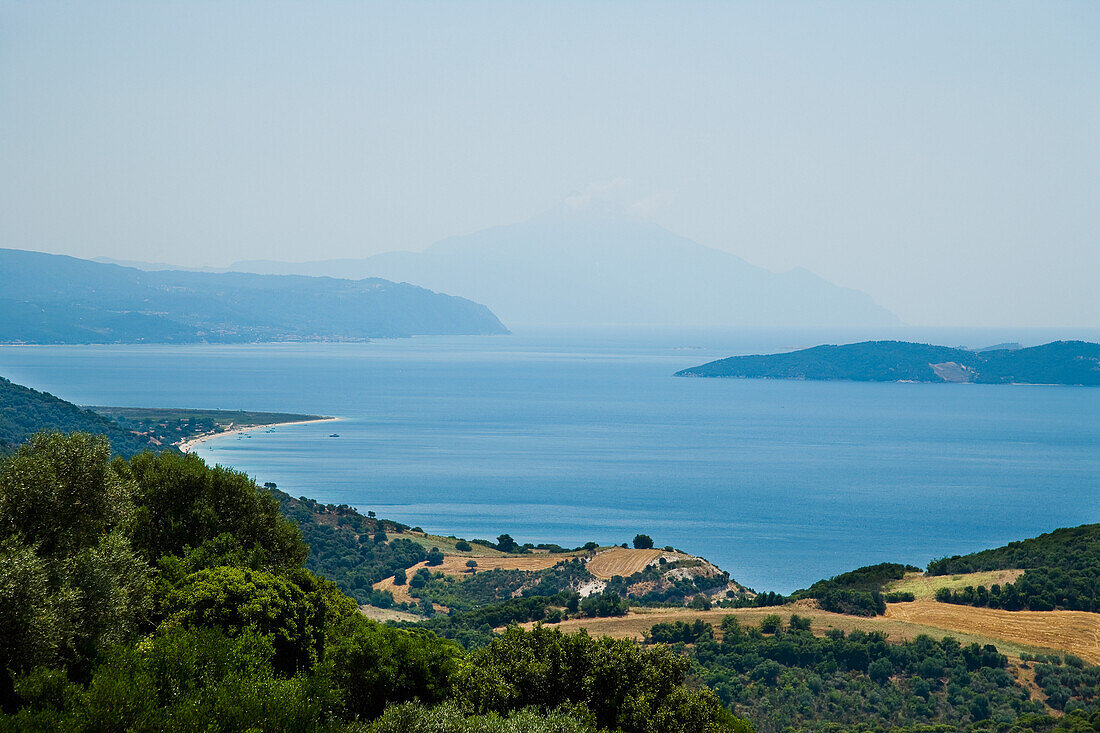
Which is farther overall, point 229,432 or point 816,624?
point 229,432

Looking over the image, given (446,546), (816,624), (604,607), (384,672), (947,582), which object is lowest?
(446,546)

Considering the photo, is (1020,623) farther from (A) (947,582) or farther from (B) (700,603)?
(B) (700,603)

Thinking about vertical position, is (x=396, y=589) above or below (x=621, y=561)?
below

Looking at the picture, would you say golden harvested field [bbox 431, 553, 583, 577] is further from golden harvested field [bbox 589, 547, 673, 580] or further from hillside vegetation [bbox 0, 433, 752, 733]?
hillside vegetation [bbox 0, 433, 752, 733]

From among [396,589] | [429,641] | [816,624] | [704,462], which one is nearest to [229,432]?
[704,462]

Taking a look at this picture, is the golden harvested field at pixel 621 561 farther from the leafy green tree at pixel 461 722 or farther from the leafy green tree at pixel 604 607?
the leafy green tree at pixel 461 722

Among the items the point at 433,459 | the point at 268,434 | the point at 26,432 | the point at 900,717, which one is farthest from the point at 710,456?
the point at 900,717

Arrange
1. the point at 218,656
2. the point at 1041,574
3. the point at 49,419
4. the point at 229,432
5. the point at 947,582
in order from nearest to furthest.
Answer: the point at 218,656 → the point at 1041,574 → the point at 947,582 → the point at 49,419 → the point at 229,432
